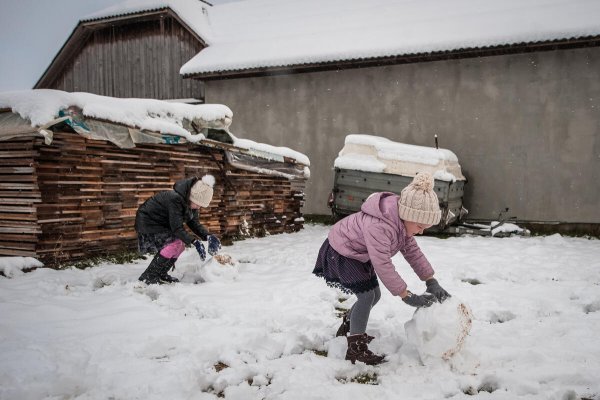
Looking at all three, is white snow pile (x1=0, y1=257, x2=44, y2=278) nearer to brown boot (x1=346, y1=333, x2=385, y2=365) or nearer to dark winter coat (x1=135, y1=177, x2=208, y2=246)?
dark winter coat (x1=135, y1=177, x2=208, y2=246)

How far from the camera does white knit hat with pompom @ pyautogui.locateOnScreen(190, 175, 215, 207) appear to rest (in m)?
5.11

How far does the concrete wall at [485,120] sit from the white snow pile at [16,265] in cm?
814

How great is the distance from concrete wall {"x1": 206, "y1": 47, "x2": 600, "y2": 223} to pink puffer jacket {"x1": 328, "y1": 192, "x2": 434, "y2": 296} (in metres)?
8.58

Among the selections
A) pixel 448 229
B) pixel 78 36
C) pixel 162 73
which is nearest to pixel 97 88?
pixel 78 36

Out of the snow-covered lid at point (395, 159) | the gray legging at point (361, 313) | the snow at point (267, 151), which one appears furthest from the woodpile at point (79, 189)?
the gray legging at point (361, 313)

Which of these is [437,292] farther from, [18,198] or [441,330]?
[18,198]

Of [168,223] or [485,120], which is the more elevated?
[485,120]

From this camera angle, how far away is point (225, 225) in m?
8.97

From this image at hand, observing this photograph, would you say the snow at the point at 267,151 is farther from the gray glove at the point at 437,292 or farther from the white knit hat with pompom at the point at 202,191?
the gray glove at the point at 437,292

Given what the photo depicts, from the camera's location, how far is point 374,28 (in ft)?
42.8

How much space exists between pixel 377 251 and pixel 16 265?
16.2 feet

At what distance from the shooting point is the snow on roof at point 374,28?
10469mm

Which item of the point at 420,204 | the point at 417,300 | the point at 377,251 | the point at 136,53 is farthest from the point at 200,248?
the point at 136,53

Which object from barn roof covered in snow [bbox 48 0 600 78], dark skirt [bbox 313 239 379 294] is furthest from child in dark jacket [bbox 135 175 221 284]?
barn roof covered in snow [bbox 48 0 600 78]
